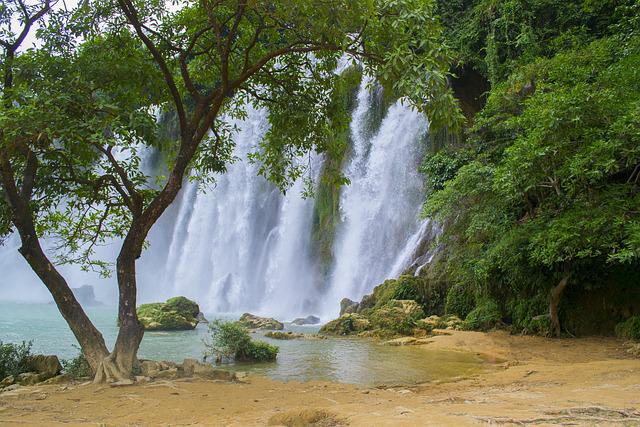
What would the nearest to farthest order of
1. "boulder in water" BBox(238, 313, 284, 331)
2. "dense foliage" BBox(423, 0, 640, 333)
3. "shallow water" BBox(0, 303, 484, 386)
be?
"shallow water" BBox(0, 303, 484, 386)
"dense foliage" BBox(423, 0, 640, 333)
"boulder in water" BBox(238, 313, 284, 331)

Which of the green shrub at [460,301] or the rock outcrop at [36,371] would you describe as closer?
the rock outcrop at [36,371]

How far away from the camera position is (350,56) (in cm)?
768

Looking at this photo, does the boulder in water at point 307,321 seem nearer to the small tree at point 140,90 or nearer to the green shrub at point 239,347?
the green shrub at point 239,347

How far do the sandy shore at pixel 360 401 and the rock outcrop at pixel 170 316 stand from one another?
35.9ft

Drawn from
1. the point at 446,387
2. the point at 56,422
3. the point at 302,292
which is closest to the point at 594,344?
the point at 446,387

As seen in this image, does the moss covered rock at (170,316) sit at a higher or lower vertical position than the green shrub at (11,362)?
higher

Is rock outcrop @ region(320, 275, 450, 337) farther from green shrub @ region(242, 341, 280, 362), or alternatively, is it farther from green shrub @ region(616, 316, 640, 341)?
green shrub @ region(242, 341, 280, 362)

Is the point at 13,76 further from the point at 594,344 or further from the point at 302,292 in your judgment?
the point at 302,292

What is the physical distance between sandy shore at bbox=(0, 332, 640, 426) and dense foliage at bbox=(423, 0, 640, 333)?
2.59 meters

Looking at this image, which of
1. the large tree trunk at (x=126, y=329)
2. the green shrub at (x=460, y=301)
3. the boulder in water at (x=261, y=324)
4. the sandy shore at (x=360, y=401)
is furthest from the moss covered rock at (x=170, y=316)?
the sandy shore at (x=360, y=401)

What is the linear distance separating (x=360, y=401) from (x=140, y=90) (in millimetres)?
6124

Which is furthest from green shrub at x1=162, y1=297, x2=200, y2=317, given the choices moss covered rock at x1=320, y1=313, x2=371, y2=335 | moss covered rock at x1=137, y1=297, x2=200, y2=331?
moss covered rock at x1=320, y1=313, x2=371, y2=335

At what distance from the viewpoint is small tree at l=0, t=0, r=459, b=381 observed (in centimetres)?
660

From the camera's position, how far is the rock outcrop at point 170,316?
59.2 feet
